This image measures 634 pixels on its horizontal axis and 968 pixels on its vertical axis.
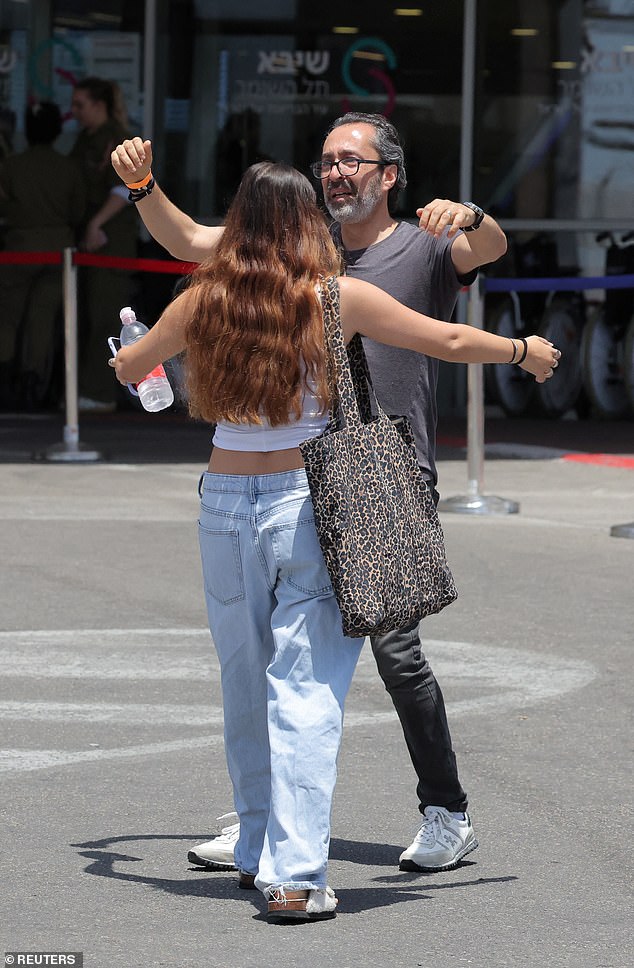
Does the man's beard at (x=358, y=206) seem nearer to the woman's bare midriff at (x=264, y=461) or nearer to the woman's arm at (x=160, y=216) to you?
the woman's arm at (x=160, y=216)

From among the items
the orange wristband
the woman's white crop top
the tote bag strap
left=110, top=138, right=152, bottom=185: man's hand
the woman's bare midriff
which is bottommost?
the woman's bare midriff

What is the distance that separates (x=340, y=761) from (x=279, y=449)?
1.63 meters

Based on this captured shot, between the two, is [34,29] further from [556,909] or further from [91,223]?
[556,909]

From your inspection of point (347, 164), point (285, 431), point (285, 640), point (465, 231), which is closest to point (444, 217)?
point (465, 231)

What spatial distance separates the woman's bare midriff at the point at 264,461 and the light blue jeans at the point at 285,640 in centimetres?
2

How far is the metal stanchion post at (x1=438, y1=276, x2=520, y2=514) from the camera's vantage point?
10.8m

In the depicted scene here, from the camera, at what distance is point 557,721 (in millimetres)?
6250

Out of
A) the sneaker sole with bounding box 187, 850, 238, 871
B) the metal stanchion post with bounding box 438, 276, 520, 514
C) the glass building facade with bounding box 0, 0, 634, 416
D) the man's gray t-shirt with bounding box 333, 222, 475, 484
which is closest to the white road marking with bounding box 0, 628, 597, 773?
the sneaker sole with bounding box 187, 850, 238, 871

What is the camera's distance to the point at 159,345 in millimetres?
4430

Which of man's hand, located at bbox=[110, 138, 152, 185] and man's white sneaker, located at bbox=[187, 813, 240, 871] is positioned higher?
man's hand, located at bbox=[110, 138, 152, 185]

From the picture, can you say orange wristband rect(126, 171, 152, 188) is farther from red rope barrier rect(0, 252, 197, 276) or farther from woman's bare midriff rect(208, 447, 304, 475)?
red rope barrier rect(0, 252, 197, 276)

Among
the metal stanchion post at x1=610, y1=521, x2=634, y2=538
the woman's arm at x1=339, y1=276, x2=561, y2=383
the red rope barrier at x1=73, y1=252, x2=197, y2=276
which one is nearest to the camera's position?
the woman's arm at x1=339, y1=276, x2=561, y2=383

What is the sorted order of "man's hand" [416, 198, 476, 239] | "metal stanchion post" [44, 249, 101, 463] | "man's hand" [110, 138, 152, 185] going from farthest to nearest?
"metal stanchion post" [44, 249, 101, 463] < "man's hand" [110, 138, 152, 185] < "man's hand" [416, 198, 476, 239]

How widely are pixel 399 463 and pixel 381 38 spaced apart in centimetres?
1319
